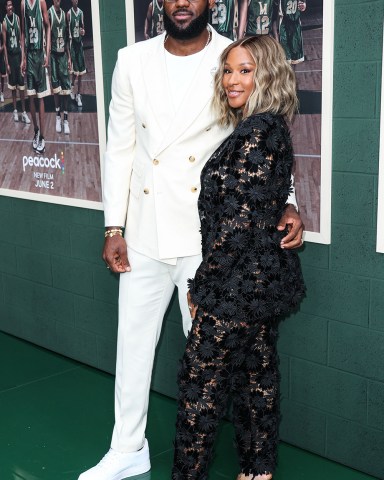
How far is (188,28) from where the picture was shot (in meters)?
2.86

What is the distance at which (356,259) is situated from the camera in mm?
3070

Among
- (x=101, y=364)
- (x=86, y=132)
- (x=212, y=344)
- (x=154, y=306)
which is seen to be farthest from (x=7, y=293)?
(x=212, y=344)

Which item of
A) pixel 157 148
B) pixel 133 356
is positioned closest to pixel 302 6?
pixel 157 148

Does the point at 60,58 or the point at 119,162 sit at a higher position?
the point at 60,58

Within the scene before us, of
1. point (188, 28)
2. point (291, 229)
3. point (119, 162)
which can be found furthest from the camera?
point (119, 162)

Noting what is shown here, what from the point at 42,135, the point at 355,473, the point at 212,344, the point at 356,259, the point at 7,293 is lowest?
the point at 355,473

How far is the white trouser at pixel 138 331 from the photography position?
3113mm

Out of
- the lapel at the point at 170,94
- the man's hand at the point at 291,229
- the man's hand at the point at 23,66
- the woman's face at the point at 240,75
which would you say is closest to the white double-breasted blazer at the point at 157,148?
the lapel at the point at 170,94

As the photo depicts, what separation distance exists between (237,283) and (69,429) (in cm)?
150

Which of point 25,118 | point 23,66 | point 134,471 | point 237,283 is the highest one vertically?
point 23,66

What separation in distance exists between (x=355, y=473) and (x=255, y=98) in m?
1.64

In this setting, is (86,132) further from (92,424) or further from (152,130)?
(92,424)

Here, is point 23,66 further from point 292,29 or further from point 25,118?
point 292,29

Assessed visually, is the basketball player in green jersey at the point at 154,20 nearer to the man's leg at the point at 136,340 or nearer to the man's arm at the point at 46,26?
the man's arm at the point at 46,26
